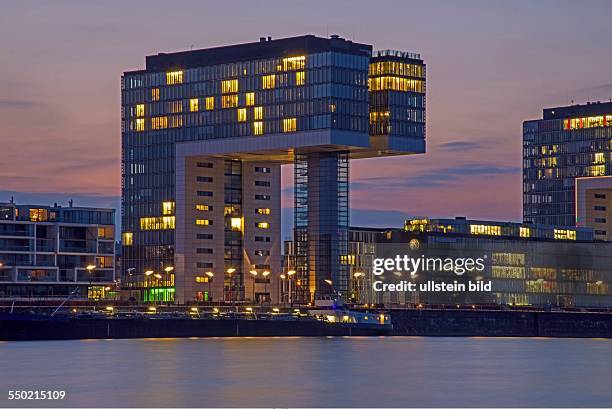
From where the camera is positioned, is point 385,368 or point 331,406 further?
point 385,368

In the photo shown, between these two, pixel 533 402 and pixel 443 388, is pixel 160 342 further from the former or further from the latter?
pixel 533 402

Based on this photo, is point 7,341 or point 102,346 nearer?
point 102,346

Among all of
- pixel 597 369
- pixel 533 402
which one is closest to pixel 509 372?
pixel 597 369

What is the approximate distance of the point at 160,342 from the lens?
195 m

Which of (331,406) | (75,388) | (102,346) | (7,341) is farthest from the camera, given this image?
(7,341)

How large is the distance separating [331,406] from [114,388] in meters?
19.6

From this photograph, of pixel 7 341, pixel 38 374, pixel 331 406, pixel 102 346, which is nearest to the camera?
pixel 331 406

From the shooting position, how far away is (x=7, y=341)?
194 metres

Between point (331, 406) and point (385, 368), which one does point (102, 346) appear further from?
point (331, 406)

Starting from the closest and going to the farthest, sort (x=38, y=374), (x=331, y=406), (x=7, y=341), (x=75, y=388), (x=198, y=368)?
(x=331, y=406) < (x=75, y=388) < (x=38, y=374) < (x=198, y=368) < (x=7, y=341)

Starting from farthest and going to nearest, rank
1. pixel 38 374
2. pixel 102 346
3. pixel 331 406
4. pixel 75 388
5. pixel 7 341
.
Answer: pixel 7 341
pixel 102 346
pixel 38 374
pixel 75 388
pixel 331 406

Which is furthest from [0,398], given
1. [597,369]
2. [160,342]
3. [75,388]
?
[160,342]

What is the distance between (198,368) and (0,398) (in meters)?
33.6

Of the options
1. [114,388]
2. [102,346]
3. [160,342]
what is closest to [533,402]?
[114,388]
